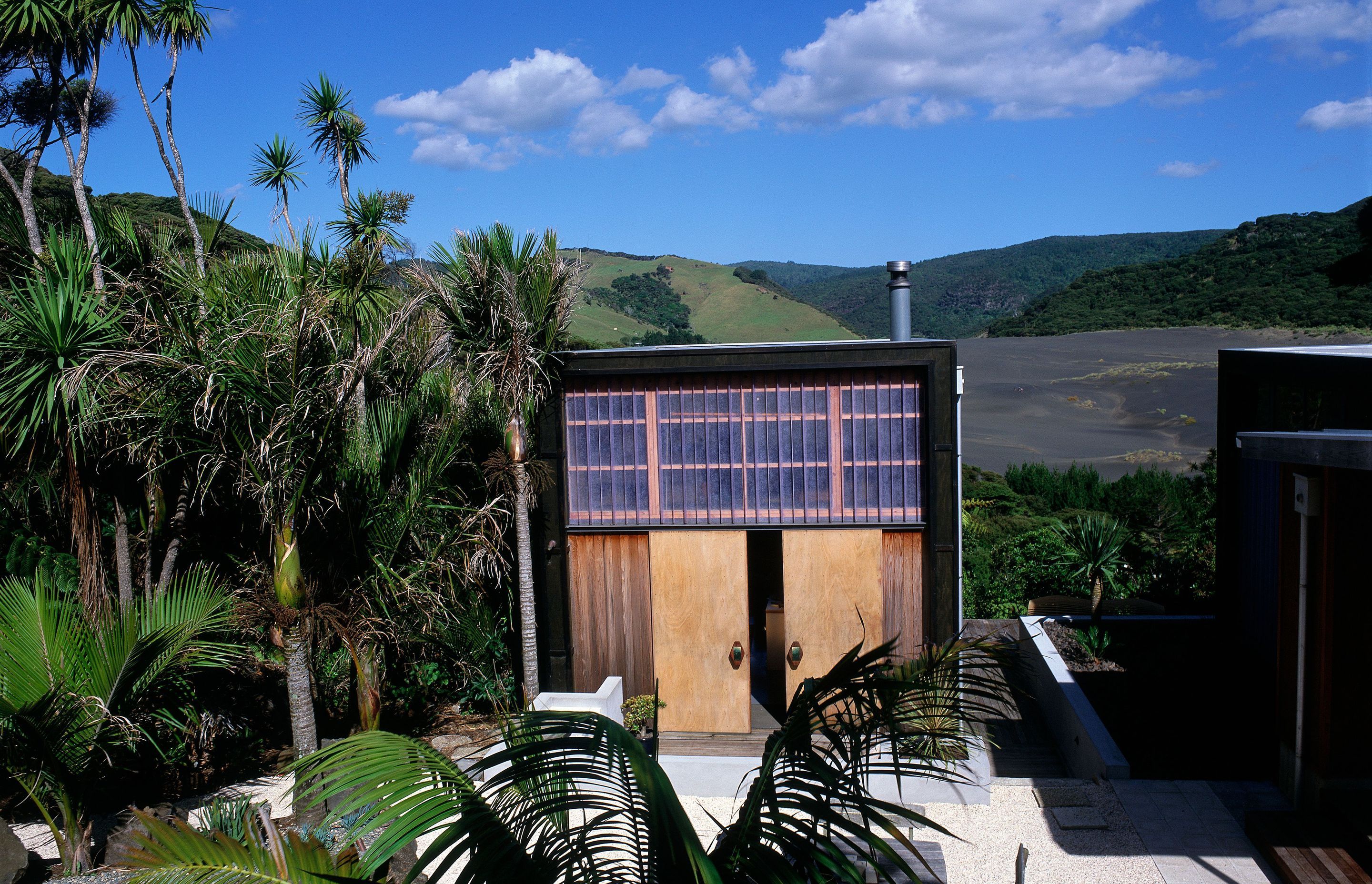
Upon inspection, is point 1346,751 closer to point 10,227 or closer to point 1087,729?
point 1087,729

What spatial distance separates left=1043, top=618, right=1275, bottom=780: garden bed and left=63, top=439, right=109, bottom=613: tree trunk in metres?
7.86

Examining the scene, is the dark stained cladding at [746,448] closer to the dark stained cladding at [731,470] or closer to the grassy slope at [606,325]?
the dark stained cladding at [731,470]

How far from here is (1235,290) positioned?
43625 mm

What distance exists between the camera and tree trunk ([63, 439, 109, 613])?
6.45 meters

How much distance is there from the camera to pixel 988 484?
61.6 ft

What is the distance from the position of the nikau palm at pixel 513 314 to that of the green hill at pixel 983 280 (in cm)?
6828

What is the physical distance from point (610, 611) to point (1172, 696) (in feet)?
16.8

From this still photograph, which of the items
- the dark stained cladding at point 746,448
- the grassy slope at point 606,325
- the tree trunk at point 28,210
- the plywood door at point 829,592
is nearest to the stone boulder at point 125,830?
the dark stained cladding at point 746,448

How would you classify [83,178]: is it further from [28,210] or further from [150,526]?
[150,526]

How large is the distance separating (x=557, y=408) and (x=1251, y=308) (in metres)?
42.8

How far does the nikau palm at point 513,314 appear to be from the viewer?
289 inches

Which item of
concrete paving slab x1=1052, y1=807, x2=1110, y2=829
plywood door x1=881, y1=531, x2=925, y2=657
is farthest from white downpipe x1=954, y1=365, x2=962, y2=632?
concrete paving slab x1=1052, y1=807, x2=1110, y2=829

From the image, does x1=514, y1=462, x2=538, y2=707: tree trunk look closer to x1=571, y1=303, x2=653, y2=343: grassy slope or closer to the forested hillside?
the forested hillside

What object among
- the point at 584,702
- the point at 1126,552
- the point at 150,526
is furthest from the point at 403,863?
the point at 1126,552
